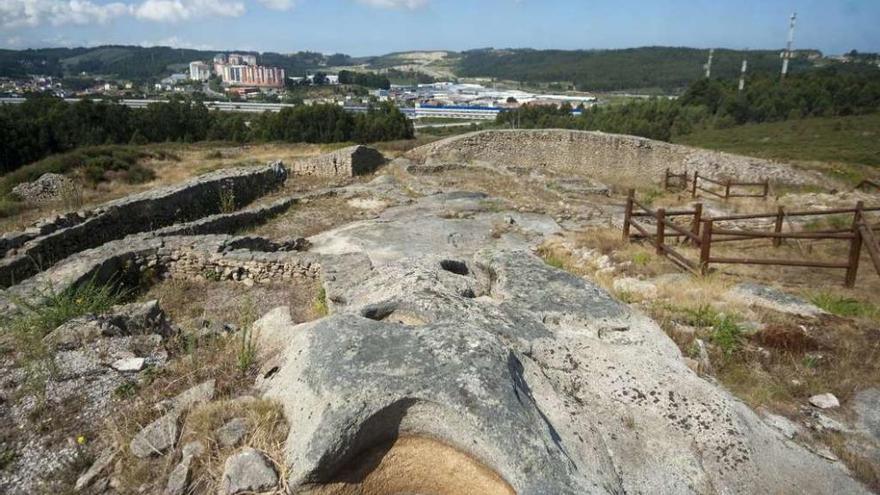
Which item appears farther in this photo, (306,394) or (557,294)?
(557,294)

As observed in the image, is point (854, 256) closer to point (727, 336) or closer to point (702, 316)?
point (702, 316)

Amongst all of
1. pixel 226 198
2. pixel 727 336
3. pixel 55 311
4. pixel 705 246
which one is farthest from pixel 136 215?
pixel 727 336

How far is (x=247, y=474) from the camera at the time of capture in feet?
9.18

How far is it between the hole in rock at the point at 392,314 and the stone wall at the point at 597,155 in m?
19.9

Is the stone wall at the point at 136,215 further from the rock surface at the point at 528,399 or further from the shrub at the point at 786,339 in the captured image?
the shrub at the point at 786,339

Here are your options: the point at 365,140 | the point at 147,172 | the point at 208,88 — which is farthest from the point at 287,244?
the point at 208,88

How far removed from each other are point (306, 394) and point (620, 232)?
923cm

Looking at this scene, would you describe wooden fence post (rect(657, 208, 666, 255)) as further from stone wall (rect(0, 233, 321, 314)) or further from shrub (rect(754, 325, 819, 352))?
stone wall (rect(0, 233, 321, 314))

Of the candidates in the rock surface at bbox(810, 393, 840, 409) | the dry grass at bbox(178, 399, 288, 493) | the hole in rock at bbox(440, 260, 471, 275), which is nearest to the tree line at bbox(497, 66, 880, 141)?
the hole in rock at bbox(440, 260, 471, 275)

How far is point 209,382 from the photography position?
3.75 m

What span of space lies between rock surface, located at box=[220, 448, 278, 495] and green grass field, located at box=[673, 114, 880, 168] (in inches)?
1570

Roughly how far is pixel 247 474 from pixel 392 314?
1.70 meters

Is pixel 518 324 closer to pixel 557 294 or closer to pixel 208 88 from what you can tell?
pixel 557 294

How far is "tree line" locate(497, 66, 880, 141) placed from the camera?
57250 millimetres
